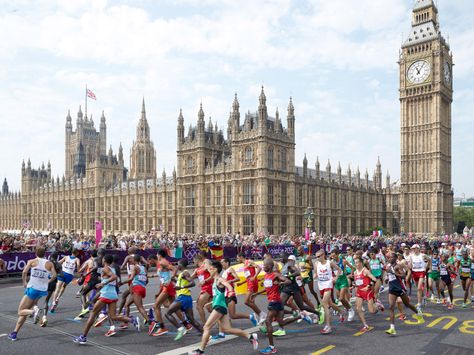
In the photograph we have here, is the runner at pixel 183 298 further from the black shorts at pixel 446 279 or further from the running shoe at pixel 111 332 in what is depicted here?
the black shorts at pixel 446 279

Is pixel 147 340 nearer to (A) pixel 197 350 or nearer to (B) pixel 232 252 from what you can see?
(A) pixel 197 350

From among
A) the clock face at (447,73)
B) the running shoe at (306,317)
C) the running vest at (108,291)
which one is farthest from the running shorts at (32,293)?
the clock face at (447,73)

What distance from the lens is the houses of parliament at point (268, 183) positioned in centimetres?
4972

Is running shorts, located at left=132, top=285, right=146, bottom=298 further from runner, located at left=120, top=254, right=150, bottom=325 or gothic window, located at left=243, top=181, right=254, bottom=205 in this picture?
gothic window, located at left=243, top=181, right=254, bottom=205

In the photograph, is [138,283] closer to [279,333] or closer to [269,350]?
[279,333]

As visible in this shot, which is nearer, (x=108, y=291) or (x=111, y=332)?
(x=108, y=291)

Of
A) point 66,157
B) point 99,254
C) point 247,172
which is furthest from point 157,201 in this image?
point 66,157

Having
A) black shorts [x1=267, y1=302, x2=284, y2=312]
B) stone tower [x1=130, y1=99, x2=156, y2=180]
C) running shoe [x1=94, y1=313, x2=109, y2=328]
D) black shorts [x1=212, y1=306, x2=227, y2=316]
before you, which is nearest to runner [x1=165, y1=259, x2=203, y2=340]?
black shorts [x1=212, y1=306, x2=227, y2=316]

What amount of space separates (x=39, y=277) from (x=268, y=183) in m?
38.8

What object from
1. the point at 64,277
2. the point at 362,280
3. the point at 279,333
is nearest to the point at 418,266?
the point at 362,280

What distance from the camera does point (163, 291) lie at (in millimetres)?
11078

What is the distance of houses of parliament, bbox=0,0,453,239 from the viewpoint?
1957 inches

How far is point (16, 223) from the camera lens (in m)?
116

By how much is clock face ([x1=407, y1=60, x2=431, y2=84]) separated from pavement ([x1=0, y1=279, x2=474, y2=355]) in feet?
217
